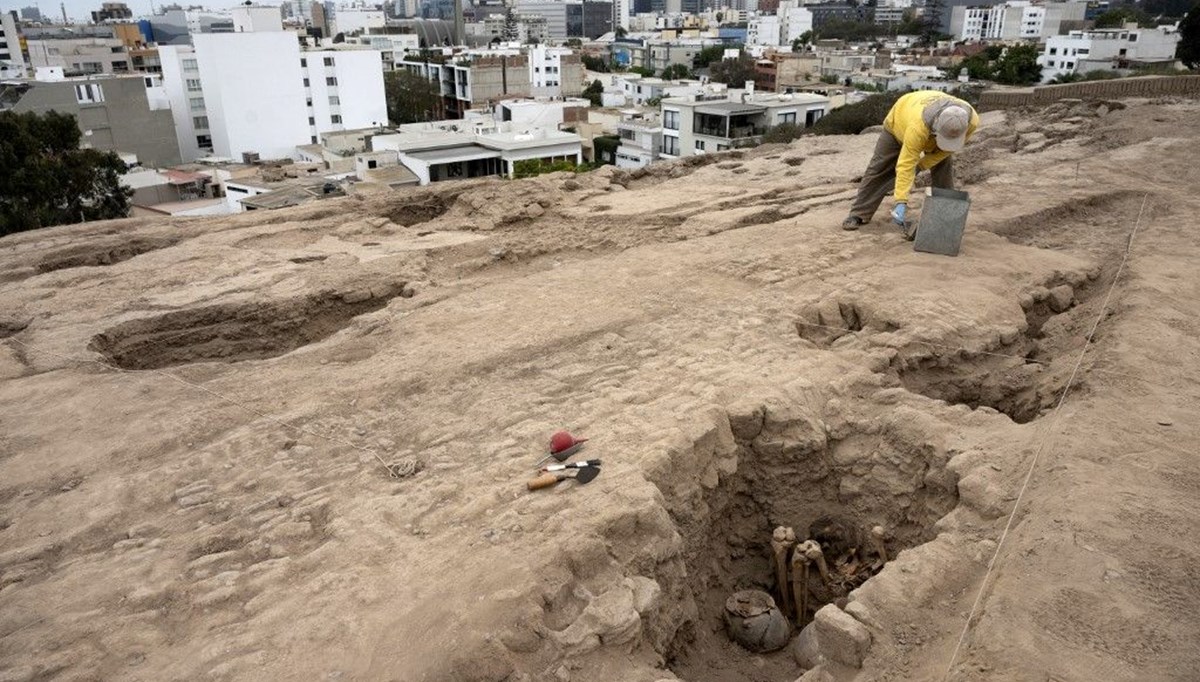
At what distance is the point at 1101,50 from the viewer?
156 feet

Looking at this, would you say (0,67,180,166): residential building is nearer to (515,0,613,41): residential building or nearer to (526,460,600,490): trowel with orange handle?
(526,460,600,490): trowel with orange handle

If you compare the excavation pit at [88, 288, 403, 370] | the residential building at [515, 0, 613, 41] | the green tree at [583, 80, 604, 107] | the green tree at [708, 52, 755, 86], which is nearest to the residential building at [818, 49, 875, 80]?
the green tree at [708, 52, 755, 86]

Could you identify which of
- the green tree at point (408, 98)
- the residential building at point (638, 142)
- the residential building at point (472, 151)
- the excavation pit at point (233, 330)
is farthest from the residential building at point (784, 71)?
the excavation pit at point (233, 330)

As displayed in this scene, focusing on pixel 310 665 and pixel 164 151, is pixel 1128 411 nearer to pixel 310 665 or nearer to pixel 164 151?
pixel 310 665

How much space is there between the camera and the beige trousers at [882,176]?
791cm

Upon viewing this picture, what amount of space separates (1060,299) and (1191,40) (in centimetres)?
3196

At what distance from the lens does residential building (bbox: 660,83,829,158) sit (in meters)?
28.3

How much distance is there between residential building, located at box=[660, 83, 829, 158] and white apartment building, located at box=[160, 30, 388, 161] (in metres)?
16.7

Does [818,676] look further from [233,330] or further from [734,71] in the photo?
[734,71]

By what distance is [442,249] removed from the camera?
7.93m

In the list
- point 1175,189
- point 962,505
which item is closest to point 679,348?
point 962,505

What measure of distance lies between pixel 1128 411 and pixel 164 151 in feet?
123

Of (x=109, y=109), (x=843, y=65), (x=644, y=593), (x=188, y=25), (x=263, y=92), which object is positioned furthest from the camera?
(x=188, y=25)

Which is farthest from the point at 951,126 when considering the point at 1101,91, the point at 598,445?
the point at 1101,91
